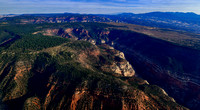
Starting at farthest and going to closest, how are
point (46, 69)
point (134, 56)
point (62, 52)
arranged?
point (134, 56) → point (62, 52) → point (46, 69)

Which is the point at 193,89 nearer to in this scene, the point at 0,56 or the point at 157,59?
the point at 157,59

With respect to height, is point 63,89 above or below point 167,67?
above

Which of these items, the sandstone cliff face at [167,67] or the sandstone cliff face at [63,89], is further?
the sandstone cliff face at [167,67]

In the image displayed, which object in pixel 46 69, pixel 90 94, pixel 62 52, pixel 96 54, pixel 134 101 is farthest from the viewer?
pixel 96 54

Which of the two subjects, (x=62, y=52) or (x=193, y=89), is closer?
(x=193, y=89)

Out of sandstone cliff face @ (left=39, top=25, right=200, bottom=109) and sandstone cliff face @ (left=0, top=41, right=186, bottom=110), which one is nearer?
sandstone cliff face @ (left=0, top=41, right=186, bottom=110)

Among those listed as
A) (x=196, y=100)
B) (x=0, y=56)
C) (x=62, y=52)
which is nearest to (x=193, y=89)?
(x=196, y=100)

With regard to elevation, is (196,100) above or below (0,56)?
below

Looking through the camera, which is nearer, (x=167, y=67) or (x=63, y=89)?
(x=63, y=89)
